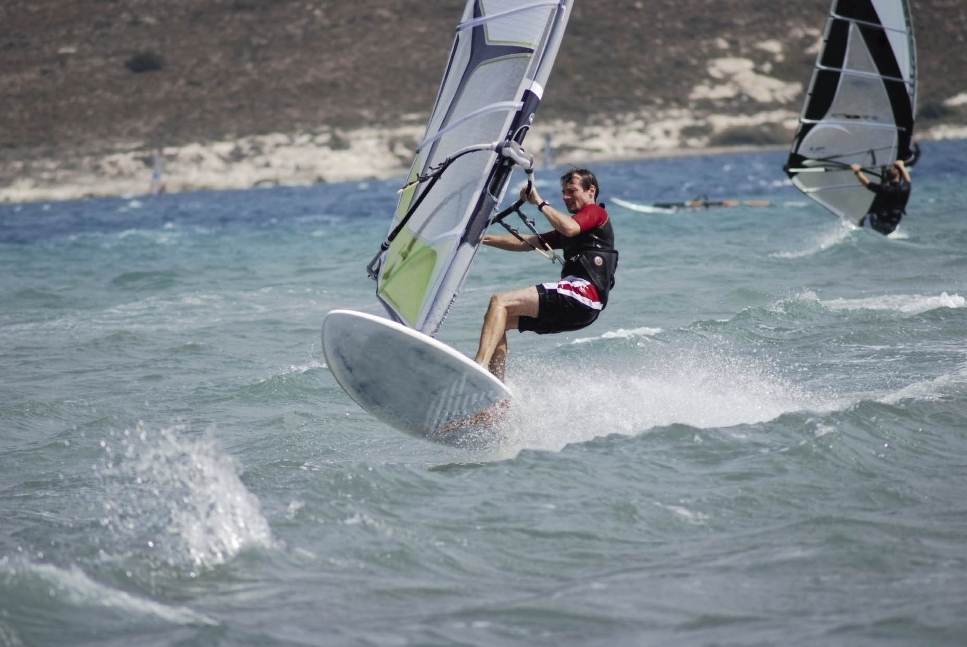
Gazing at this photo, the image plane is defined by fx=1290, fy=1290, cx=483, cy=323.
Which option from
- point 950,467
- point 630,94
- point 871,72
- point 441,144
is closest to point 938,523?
point 950,467

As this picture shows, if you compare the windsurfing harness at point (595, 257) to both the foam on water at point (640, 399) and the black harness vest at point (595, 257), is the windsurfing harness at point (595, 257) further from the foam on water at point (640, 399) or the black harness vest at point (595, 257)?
the foam on water at point (640, 399)

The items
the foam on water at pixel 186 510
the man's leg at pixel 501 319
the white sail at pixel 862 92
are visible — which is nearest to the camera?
the foam on water at pixel 186 510

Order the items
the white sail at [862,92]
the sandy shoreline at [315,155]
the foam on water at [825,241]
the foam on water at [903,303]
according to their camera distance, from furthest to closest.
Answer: the sandy shoreline at [315,155], the foam on water at [825,241], the white sail at [862,92], the foam on water at [903,303]

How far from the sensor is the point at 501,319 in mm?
8188

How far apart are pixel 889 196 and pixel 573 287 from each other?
514 inches

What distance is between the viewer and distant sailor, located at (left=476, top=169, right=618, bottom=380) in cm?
829

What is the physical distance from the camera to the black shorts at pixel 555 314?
8.33 m

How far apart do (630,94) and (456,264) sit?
61.4m

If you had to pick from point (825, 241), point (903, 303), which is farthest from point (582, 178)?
point (825, 241)

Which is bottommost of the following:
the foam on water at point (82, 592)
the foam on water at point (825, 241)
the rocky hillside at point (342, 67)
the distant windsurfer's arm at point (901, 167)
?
the rocky hillside at point (342, 67)

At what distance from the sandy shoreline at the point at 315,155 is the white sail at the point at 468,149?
162 ft

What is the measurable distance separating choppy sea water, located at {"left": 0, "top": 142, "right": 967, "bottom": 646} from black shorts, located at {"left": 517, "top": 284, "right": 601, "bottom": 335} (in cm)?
54

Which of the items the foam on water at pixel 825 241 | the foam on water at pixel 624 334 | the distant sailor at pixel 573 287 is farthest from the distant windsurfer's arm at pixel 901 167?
the distant sailor at pixel 573 287

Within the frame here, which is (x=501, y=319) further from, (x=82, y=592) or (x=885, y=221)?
(x=885, y=221)
